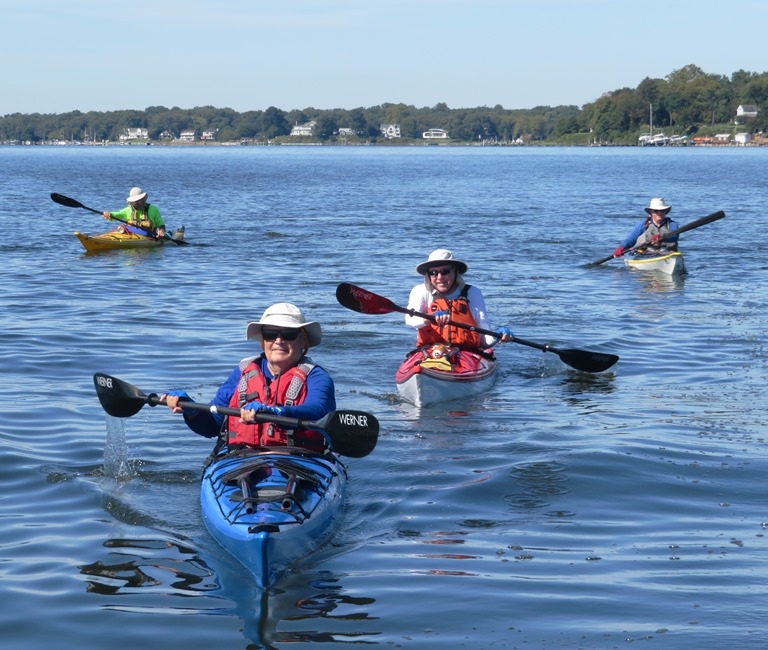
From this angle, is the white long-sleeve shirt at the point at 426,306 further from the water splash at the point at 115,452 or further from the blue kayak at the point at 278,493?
the blue kayak at the point at 278,493

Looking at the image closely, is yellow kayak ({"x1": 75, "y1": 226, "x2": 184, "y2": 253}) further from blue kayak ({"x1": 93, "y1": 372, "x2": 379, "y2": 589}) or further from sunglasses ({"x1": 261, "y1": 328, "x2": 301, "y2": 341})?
sunglasses ({"x1": 261, "y1": 328, "x2": 301, "y2": 341})

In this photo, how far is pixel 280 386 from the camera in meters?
7.92

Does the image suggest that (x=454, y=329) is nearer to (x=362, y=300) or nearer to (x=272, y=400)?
(x=362, y=300)

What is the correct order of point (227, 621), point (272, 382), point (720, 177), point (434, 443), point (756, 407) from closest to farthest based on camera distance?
point (227, 621)
point (272, 382)
point (434, 443)
point (756, 407)
point (720, 177)

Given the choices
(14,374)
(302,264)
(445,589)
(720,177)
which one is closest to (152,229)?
(302,264)

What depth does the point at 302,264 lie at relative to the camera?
23.5 meters

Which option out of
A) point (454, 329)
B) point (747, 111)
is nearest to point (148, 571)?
point (454, 329)

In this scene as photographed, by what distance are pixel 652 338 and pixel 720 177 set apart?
181ft

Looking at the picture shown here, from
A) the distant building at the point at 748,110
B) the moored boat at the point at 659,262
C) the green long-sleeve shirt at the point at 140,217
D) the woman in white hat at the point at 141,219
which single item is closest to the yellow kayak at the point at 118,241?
the woman in white hat at the point at 141,219

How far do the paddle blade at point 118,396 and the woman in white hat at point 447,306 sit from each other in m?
3.77

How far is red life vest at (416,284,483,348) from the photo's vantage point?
39.1 ft

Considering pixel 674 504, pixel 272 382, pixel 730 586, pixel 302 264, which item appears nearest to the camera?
pixel 730 586

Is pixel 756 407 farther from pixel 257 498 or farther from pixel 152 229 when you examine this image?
pixel 152 229

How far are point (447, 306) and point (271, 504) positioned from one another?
521 centimetres
